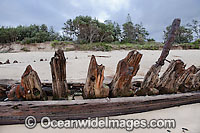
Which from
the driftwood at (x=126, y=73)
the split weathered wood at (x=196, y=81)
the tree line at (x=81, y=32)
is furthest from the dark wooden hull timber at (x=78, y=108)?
the tree line at (x=81, y=32)

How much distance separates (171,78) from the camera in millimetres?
1210

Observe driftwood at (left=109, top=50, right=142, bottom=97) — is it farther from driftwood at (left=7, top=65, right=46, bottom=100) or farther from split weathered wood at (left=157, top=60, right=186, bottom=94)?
driftwood at (left=7, top=65, right=46, bottom=100)

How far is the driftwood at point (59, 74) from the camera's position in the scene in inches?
36.6

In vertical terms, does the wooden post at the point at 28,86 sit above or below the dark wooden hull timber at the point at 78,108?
above

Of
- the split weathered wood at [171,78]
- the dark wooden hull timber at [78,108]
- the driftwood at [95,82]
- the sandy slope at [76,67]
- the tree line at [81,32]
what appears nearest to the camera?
the dark wooden hull timber at [78,108]

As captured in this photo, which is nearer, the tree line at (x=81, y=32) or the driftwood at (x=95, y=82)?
the driftwood at (x=95, y=82)

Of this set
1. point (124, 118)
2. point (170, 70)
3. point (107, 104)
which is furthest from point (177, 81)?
point (107, 104)

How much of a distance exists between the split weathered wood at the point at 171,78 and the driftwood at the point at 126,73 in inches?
16.4

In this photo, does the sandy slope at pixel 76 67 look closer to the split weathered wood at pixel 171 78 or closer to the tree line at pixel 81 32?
the split weathered wood at pixel 171 78

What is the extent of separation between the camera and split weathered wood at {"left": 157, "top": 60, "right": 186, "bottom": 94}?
1205 mm

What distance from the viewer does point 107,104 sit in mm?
943

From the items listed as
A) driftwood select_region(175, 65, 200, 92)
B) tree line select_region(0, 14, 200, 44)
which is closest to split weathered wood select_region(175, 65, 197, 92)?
driftwood select_region(175, 65, 200, 92)

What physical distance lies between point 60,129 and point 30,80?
1.51 ft

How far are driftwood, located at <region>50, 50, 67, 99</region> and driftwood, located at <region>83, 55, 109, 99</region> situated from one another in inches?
8.6
